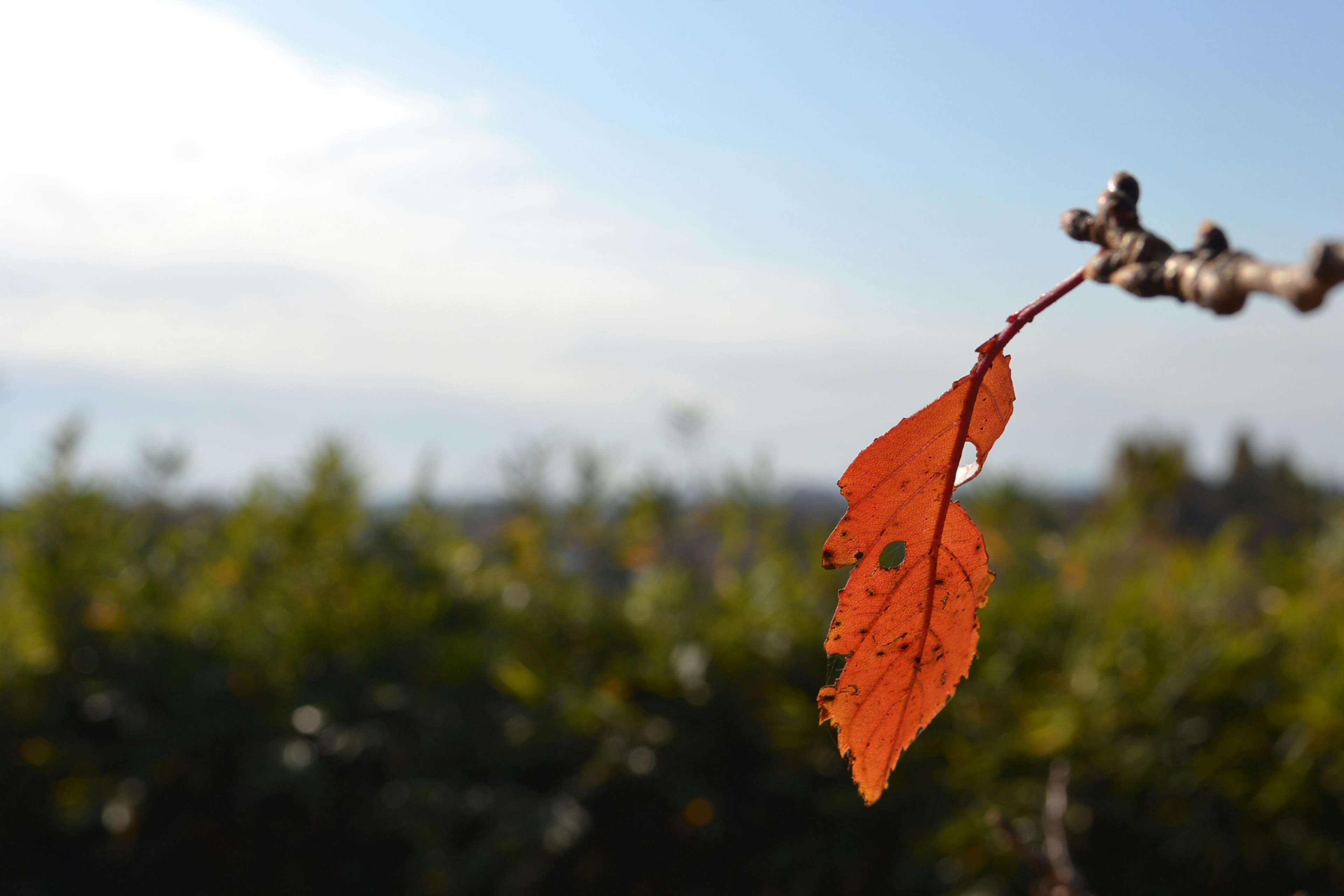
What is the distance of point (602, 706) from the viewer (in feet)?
11.3

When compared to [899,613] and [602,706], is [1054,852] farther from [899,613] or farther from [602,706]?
[602,706]

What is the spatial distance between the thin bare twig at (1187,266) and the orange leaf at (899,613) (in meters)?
0.15

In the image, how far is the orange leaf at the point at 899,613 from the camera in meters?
0.56

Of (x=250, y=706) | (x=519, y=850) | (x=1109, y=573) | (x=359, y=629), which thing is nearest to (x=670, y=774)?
(x=519, y=850)

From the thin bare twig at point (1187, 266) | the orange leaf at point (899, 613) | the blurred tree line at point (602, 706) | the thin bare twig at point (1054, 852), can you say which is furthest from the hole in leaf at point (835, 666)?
the blurred tree line at point (602, 706)

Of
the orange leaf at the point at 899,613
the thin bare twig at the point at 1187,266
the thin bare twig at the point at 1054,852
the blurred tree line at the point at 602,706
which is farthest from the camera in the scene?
the blurred tree line at the point at 602,706

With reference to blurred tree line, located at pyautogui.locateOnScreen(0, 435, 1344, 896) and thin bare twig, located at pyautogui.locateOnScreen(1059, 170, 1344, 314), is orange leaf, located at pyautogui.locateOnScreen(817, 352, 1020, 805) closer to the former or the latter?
thin bare twig, located at pyautogui.locateOnScreen(1059, 170, 1344, 314)

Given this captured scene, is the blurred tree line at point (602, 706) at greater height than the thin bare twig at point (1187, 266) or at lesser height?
lesser

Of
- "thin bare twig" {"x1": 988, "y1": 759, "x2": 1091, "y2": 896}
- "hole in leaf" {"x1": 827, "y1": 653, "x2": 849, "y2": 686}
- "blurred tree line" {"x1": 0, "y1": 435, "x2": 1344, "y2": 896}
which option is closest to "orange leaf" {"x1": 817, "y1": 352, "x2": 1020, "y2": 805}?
"hole in leaf" {"x1": 827, "y1": 653, "x2": 849, "y2": 686}

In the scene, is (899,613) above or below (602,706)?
above

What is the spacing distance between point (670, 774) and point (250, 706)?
1496 millimetres

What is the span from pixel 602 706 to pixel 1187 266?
3.20 meters

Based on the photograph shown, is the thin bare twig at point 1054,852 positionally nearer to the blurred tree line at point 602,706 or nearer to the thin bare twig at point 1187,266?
the thin bare twig at point 1187,266

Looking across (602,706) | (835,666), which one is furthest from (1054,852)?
(602,706)
